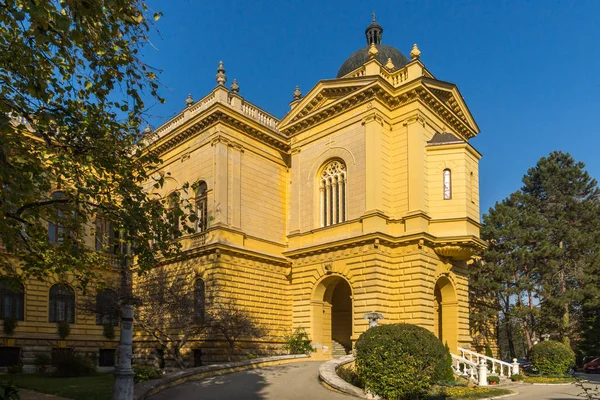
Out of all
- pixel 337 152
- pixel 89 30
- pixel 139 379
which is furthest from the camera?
pixel 337 152

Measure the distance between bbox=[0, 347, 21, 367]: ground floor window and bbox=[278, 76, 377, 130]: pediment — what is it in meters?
19.3

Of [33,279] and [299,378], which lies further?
[33,279]

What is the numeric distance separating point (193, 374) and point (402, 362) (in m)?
7.70

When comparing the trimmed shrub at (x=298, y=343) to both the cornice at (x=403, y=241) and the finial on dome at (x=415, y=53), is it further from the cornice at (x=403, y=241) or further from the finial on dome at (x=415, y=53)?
the finial on dome at (x=415, y=53)

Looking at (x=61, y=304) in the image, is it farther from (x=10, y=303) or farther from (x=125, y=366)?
(x=125, y=366)

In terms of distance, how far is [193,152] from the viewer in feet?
101

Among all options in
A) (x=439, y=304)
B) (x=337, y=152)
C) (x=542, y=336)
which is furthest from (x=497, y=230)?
(x=337, y=152)

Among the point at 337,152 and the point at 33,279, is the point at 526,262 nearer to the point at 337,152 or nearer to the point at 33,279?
the point at 337,152

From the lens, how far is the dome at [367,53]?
3559 centimetres

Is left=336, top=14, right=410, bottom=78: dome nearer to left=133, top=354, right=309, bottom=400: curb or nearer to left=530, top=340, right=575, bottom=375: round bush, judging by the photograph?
Result: left=530, top=340, right=575, bottom=375: round bush

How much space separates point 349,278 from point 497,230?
53.2ft

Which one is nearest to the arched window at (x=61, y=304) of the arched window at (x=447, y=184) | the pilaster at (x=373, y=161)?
the pilaster at (x=373, y=161)

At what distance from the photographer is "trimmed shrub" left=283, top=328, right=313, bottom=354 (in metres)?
26.6

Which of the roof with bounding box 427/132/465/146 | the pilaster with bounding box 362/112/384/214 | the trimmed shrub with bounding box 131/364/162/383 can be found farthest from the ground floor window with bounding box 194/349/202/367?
the roof with bounding box 427/132/465/146
